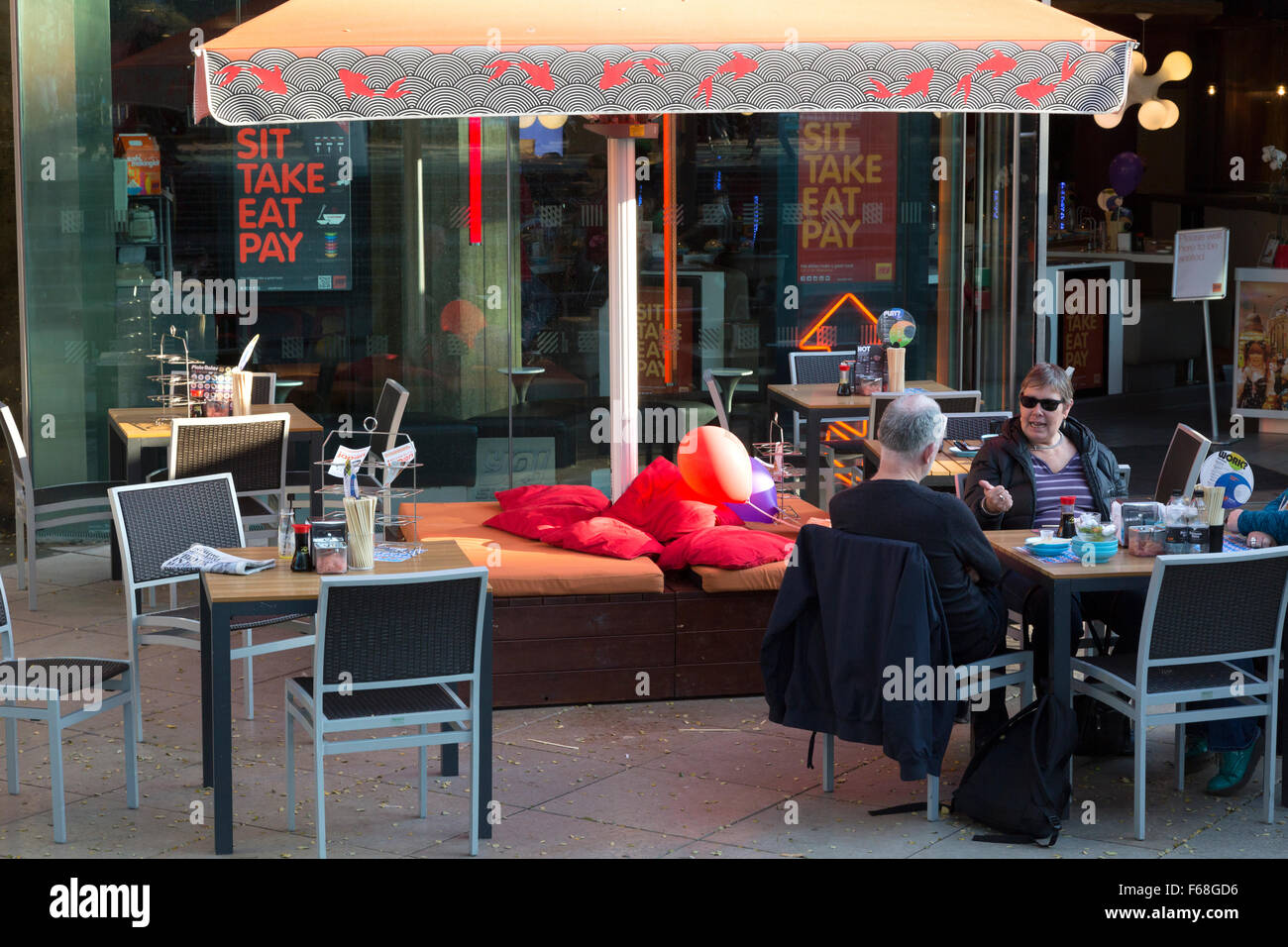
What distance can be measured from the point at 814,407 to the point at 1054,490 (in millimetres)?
A: 2585

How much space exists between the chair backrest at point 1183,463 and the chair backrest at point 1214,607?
1831 mm

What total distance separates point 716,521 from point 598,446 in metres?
2.99

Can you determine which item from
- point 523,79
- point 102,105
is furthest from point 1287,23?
point 523,79

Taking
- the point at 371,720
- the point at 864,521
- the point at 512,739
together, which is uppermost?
the point at 864,521

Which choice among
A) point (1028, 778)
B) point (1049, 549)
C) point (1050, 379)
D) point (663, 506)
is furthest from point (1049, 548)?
point (663, 506)

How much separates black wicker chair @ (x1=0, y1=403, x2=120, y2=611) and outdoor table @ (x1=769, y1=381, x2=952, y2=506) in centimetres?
344

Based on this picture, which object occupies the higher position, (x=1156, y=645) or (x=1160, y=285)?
(x=1160, y=285)

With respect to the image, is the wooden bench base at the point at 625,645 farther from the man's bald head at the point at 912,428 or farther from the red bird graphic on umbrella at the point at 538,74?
the red bird graphic on umbrella at the point at 538,74

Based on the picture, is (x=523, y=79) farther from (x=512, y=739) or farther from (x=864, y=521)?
(x=512, y=739)

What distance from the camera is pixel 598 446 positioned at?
944 centimetres

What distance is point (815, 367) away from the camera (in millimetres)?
9203

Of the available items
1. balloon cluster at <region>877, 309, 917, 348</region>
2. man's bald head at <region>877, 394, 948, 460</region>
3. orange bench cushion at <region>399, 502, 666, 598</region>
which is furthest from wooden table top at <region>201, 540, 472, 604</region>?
balloon cluster at <region>877, 309, 917, 348</region>

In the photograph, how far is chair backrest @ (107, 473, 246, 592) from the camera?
5.51m

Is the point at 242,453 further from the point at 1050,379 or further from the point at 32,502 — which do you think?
the point at 1050,379
